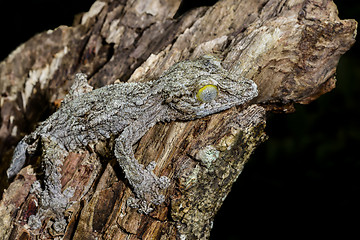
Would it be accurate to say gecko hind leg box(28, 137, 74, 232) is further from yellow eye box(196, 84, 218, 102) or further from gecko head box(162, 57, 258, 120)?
yellow eye box(196, 84, 218, 102)

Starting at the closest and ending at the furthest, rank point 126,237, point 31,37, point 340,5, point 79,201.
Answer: point 126,237
point 79,201
point 340,5
point 31,37

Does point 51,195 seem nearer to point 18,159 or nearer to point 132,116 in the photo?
point 18,159

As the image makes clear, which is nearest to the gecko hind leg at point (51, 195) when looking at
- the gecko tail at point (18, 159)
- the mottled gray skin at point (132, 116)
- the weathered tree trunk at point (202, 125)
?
the mottled gray skin at point (132, 116)

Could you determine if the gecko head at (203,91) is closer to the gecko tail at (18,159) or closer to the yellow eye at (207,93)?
the yellow eye at (207,93)

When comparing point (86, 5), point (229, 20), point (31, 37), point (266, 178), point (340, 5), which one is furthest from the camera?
point (86, 5)

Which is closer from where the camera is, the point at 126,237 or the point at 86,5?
the point at 126,237

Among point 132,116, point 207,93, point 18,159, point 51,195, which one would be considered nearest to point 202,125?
point 207,93

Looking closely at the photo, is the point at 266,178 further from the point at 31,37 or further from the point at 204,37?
the point at 31,37

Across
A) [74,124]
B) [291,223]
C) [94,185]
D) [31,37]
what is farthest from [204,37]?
[31,37]
